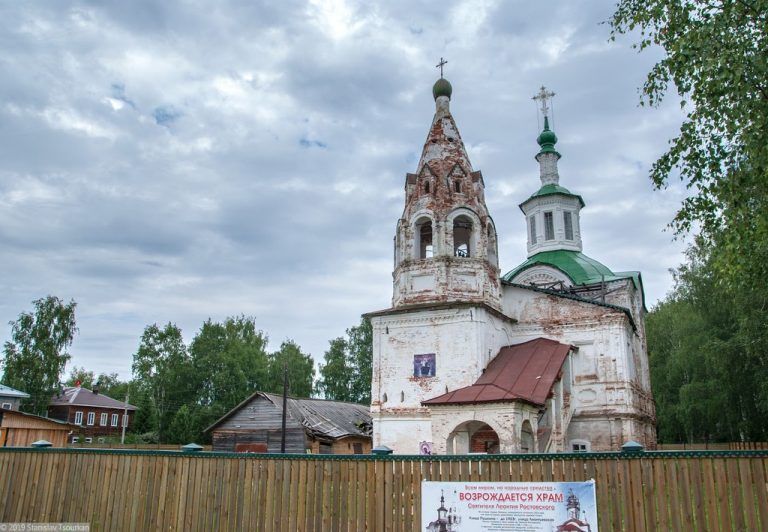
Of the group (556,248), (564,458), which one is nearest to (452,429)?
(564,458)

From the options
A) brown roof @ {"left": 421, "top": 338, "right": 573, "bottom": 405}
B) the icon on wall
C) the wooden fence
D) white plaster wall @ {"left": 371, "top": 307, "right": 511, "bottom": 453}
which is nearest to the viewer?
the wooden fence

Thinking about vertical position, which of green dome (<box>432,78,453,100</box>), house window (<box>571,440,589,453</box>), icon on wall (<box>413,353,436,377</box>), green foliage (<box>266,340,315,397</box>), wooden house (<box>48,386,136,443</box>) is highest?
green dome (<box>432,78,453,100</box>)

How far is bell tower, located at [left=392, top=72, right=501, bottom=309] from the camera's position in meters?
19.7

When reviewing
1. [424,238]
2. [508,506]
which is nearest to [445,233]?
[424,238]

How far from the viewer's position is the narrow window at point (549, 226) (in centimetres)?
3089

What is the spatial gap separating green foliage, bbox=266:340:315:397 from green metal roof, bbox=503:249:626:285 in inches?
924

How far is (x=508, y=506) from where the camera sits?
7.11 meters

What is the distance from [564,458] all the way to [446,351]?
460 inches

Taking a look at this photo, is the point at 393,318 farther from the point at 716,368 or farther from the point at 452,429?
the point at 716,368

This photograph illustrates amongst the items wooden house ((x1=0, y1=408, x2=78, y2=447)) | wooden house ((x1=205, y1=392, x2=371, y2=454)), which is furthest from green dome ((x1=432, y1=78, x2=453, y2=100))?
wooden house ((x1=0, y1=408, x2=78, y2=447))

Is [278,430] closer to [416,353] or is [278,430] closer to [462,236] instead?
[416,353]

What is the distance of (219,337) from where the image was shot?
45438mm

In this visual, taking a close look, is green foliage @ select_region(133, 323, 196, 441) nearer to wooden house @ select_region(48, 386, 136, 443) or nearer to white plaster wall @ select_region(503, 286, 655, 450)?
wooden house @ select_region(48, 386, 136, 443)

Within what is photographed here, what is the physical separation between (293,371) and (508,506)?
4237 cm
